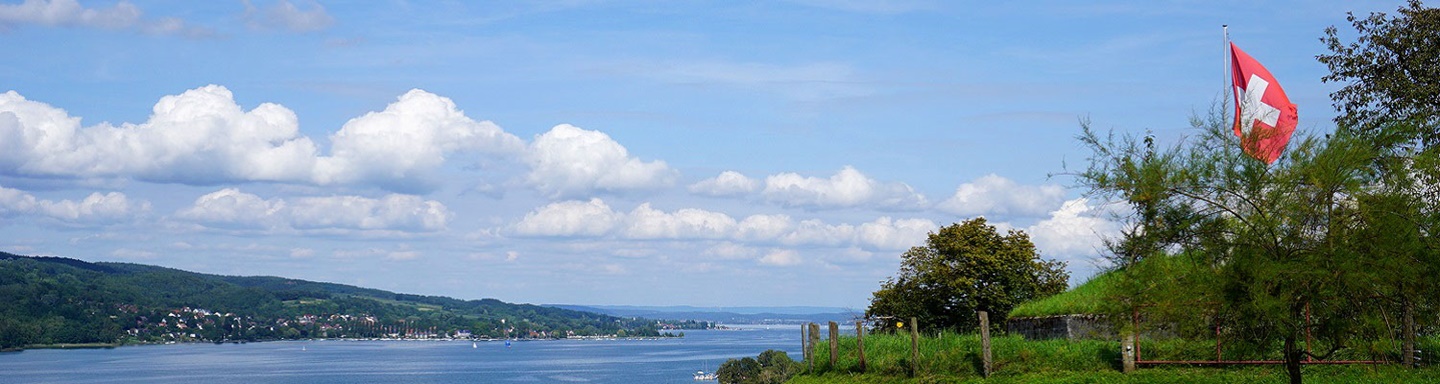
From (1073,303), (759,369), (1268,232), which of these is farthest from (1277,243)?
(759,369)

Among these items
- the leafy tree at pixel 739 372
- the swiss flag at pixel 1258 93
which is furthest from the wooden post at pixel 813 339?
the leafy tree at pixel 739 372

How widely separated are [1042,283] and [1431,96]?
20835 millimetres

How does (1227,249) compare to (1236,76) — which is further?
(1236,76)

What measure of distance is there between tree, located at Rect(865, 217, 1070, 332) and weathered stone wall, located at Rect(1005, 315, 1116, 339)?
15127mm

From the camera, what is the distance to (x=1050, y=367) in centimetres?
2658

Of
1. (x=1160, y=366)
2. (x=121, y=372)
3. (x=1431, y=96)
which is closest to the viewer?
(x=1160, y=366)

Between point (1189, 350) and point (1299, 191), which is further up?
point (1299, 191)

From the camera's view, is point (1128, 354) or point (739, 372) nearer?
point (1128, 354)

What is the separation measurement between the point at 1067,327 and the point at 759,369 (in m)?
89.7

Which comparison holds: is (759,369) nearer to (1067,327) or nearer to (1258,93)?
(1067,327)

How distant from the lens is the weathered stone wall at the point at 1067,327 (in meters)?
29.0

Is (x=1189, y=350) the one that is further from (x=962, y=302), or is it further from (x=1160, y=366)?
(x=962, y=302)

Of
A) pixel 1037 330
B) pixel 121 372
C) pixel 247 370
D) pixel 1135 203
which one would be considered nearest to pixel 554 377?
pixel 247 370

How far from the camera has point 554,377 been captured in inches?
6924
